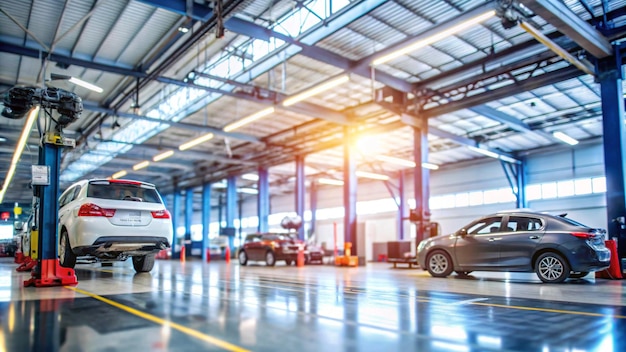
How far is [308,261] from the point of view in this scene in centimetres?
2173

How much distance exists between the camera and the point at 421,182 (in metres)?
18.0

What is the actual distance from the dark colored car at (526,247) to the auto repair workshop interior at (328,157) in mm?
35

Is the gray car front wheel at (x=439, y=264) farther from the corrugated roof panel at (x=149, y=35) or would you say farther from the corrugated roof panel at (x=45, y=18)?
the corrugated roof panel at (x=45, y=18)

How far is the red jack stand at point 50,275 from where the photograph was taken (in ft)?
26.6

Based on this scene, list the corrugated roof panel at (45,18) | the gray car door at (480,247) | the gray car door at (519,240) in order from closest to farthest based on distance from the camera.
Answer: the gray car door at (519,240), the gray car door at (480,247), the corrugated roof panel at (45,18)

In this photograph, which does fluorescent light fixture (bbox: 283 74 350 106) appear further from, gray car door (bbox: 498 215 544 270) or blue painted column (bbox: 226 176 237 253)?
blue painted column (bbox: 226 176 237 253)

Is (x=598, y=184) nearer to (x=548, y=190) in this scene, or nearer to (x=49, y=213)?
(x=548, y=190)

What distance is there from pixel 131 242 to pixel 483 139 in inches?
800

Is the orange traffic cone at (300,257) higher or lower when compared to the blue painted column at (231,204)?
lower

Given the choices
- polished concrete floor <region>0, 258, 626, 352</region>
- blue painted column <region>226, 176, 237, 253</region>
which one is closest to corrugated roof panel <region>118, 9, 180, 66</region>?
polished concrete floor <region>0, 258, 626, 352</region>

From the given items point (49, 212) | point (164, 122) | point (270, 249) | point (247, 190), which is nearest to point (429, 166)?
point (270, 249)

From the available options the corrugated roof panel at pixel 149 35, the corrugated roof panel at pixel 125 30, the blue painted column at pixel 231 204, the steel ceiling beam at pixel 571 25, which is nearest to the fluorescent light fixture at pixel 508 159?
the steel ceiling beam at pixel 571 25

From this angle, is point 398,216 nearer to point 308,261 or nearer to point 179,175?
point 308,261

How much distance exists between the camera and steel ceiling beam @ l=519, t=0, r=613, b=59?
1034cm
